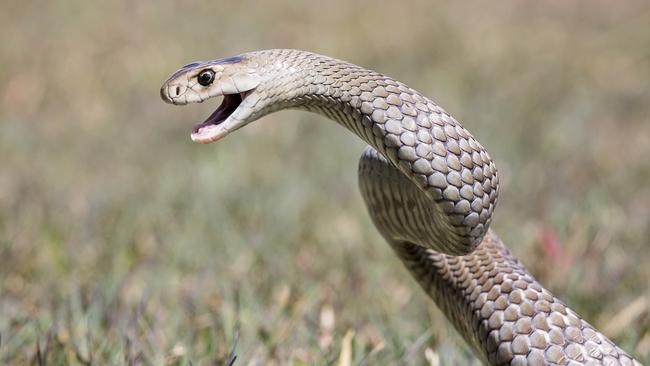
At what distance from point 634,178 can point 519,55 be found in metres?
2.60

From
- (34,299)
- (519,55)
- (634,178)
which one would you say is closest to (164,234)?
(34,299)

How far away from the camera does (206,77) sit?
225 centimetres

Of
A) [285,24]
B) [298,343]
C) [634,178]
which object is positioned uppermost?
A: [285,24]

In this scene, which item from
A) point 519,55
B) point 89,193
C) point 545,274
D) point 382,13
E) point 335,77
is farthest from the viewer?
point 382,13

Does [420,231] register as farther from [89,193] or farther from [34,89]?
[34,89]

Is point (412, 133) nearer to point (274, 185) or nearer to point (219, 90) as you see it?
point (219, 90)

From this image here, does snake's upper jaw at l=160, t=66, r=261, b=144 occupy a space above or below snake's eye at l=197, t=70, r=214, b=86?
below

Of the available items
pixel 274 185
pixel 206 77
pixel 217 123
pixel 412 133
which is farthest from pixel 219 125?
pixel 274 185

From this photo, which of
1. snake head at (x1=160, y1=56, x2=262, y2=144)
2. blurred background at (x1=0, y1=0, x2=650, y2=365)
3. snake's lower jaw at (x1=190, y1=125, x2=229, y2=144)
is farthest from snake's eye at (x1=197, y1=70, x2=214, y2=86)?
blurred background at (x1=0, y1=0, x2=650, y2=365)

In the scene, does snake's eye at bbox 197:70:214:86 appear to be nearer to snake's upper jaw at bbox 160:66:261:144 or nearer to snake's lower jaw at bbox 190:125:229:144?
snake's upper jaw at bbox 160:66:261:144

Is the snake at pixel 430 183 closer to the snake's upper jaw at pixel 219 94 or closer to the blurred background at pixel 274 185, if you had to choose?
the snake's upper jaw at pixel 219 94

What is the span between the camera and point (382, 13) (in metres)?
8.13

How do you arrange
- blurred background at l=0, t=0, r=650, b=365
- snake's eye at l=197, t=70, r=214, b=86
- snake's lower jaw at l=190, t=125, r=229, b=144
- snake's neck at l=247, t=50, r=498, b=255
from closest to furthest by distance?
snake's neck at l=247, t=50, r=498, b=255, snake's lower jaw at l=190, t=125, r=229, b=144, snake's eye at l=197, t=70, r=214, b=86, blurred background at l=0, t=0, r=650, b=365

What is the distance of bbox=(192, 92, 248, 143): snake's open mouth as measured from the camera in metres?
2.14
